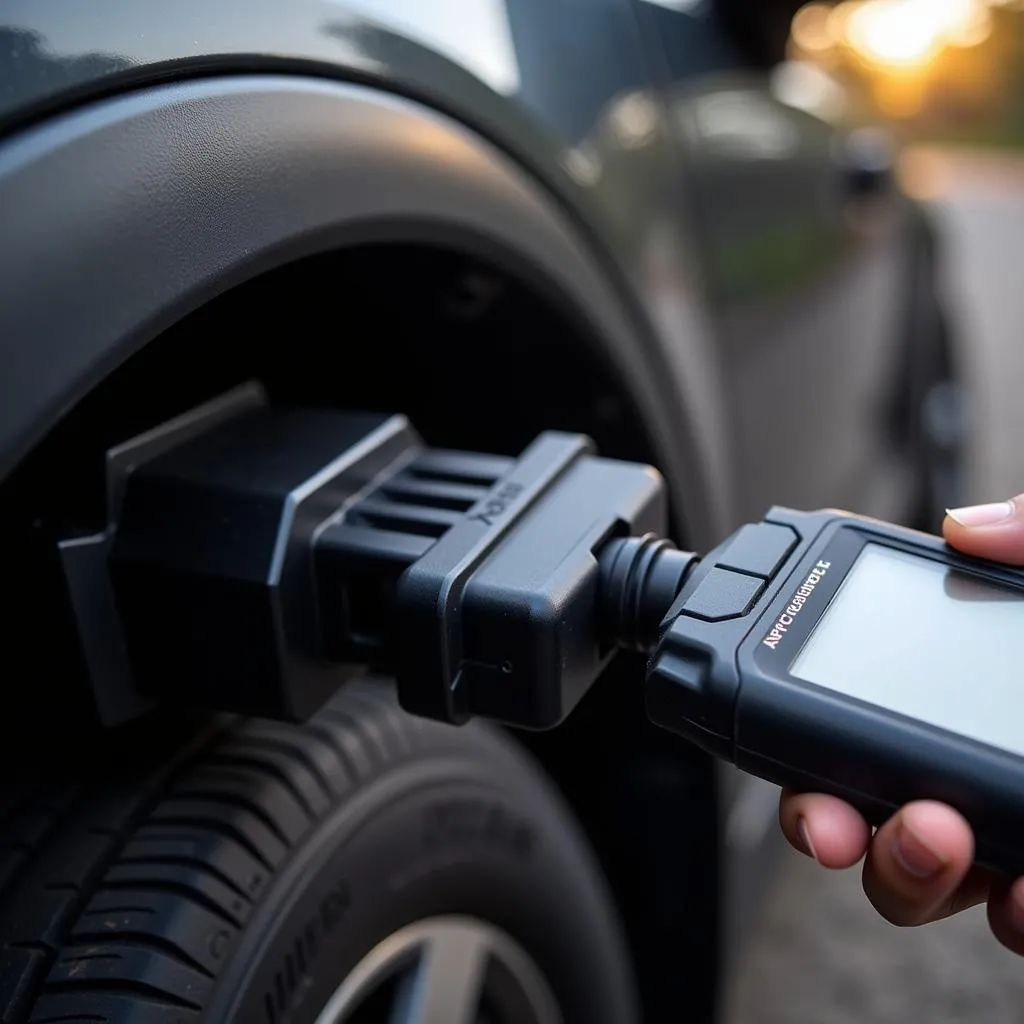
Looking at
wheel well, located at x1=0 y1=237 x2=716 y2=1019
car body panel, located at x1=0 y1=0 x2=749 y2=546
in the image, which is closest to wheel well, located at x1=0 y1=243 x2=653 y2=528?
wheel well, located at x1=0 y1=237 x2=716 y2=1019

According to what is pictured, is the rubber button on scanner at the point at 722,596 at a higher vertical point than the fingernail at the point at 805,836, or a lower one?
higher

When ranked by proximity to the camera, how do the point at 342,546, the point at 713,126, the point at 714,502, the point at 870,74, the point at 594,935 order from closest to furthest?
the point at 342,546
the point at 594,935
the point at 714,502
the point at 713,126
the point at 870,74

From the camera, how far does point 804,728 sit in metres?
0.66

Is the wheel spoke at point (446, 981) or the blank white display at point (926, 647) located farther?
the wheel spoke at point (446, 981)

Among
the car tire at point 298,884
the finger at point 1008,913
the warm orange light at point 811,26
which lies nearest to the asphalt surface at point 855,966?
the car tire at point 298,884

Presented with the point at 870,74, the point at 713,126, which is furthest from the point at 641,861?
the point at 870,74

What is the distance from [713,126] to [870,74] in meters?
2.13

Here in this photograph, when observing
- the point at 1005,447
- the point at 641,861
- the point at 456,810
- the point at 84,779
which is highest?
the point at 84,779

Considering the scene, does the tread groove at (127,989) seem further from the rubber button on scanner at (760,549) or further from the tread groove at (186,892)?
the rubber button on scanner at (760,549)

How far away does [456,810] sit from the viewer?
95 cm

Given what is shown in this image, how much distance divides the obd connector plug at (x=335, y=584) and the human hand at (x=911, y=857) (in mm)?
166

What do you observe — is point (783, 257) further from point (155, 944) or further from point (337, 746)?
point (155, 944)

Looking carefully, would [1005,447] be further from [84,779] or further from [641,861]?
[84,779]

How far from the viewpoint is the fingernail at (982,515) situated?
2.61ft
